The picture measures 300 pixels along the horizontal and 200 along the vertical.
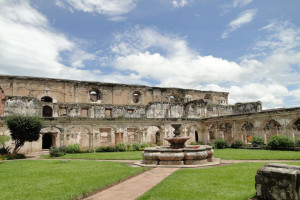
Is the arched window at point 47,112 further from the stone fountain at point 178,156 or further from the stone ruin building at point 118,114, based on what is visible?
the stone fountain at point 178,156

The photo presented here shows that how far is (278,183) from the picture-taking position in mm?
4656

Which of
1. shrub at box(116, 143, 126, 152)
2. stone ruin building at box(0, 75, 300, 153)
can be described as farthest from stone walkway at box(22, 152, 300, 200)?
stone ruin building at box(0, 75, 300, 153)

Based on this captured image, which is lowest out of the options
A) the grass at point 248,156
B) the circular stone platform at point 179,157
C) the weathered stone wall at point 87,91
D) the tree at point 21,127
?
the grass at point 248,156

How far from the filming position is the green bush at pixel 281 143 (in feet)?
60.3

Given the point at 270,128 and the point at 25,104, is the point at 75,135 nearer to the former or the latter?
the point at 25,104

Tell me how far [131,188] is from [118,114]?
2233 cm

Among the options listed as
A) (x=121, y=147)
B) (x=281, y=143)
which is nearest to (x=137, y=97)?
(x=121, y=147)

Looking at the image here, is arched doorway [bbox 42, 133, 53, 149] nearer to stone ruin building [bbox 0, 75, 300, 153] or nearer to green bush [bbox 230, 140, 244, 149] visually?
stone ruin building [bbox 0, 75, 300, 153]

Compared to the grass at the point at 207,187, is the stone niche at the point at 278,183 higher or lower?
higher

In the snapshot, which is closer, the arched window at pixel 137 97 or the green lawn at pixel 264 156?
the green lawn at pixel 264 156

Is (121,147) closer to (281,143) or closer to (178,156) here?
(178,156)

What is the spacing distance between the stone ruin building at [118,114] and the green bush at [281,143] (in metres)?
1.17

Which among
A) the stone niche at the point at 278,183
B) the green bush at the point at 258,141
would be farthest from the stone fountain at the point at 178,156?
the green bush at the point at 258,141

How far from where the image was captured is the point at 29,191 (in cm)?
703
